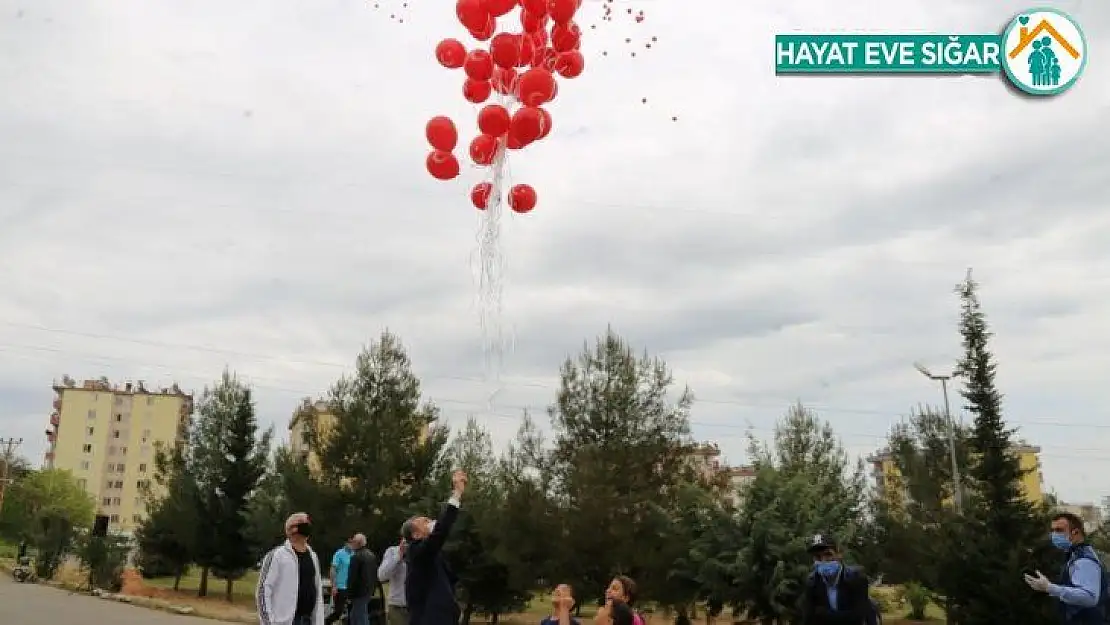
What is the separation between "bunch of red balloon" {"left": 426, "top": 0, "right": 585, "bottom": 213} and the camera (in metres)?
7.82

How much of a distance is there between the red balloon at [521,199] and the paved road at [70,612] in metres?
12.8

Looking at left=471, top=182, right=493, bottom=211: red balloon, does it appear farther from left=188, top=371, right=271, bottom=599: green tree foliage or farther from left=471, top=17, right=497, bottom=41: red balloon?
left=188, top=371, right=271, bottom=599: green tree foliage

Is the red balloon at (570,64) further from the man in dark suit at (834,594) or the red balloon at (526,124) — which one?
the man in dark suit at (834,594)

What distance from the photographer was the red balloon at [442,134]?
8.44 meters

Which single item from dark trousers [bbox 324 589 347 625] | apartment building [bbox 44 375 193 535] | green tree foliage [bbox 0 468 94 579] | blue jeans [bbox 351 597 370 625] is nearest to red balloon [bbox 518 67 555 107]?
blue jeans [bbox 351 597 370 625]

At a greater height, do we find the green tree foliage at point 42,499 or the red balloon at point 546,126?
the red balloon at point 546,126

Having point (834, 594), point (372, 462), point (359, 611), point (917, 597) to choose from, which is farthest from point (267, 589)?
point (917, 597)

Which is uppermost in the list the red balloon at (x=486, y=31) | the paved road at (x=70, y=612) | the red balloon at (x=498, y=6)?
the red balloon at (x=498, y=6)

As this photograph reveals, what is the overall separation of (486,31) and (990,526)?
1441 cm

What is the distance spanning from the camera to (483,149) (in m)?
8.41

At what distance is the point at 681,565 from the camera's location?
18.2m

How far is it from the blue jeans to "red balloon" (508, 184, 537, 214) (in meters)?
5.42

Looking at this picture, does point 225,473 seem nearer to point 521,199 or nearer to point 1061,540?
point 521,199

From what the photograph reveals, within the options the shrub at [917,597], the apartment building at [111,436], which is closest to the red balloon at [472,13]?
the shrub at [917,597]
